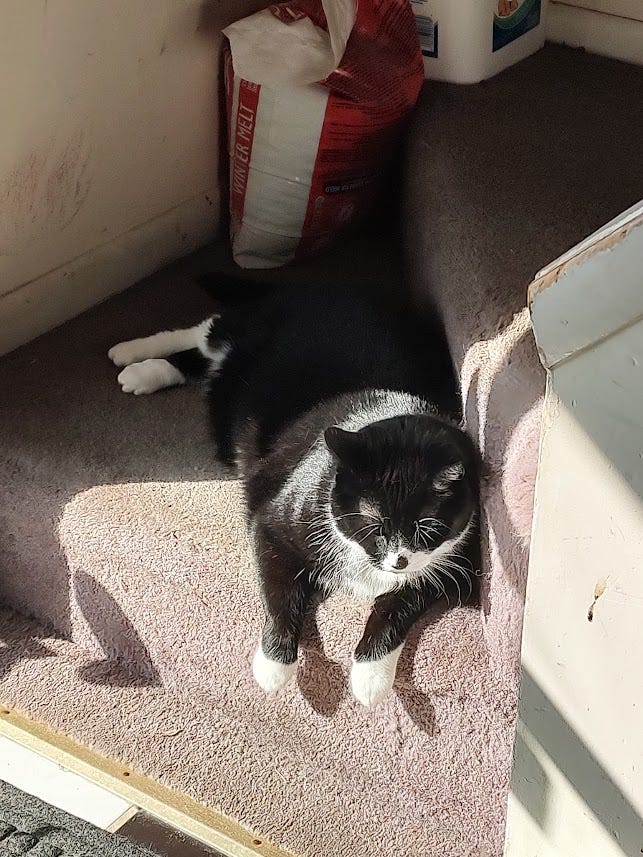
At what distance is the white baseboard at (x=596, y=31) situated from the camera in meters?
1.76

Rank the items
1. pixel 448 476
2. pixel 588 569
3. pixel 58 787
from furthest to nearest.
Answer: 1. pixel 58 787
2. pixel 448 476
3. pixel 588 569

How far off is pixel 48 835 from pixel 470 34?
4.47ft

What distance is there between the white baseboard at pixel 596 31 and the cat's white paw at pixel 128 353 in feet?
3.24

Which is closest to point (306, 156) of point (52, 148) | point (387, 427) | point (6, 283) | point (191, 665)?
point (52, 148)

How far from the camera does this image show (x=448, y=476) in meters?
1.06

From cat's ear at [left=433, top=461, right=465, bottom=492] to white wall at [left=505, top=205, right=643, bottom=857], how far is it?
0.25m

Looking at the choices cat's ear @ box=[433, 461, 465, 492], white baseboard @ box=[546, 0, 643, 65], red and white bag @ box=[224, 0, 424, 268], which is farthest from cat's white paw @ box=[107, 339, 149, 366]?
white baseboard @ box=[546, 0, 643, 65]

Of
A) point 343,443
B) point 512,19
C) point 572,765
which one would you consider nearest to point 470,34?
point 512,19

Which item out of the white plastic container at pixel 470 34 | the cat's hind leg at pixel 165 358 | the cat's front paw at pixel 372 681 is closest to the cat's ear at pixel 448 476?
the cat's front paw at pixel 372 681

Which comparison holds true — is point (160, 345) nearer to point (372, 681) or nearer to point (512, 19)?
point (372, 681)

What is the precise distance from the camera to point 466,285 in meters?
1.26

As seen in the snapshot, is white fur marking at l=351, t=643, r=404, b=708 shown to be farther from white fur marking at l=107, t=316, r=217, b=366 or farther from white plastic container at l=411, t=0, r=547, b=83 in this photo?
white plastic container at l=411, t=0, r=547, b=83

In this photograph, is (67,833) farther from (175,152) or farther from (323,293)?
(175,152)

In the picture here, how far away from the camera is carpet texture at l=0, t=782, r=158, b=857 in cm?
121
